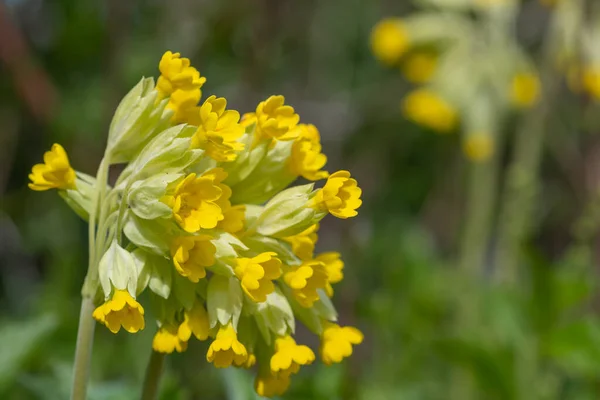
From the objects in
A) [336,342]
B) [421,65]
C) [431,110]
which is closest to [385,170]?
[421,65]

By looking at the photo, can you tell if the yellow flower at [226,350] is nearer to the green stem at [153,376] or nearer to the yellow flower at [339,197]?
the green stem at [153,376]

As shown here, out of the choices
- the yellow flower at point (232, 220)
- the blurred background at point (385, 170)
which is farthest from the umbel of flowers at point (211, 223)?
the blurred background at point (385, 170)

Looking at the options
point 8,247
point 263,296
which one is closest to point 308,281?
point 263,296

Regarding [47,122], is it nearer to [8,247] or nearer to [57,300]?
[8,247]

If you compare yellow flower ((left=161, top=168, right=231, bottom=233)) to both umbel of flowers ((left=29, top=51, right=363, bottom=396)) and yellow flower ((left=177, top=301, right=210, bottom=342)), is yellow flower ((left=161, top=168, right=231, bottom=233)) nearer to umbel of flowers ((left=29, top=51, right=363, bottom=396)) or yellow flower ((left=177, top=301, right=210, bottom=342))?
umbel of flowers ((left=29, top=51, right=363, bottom=396))

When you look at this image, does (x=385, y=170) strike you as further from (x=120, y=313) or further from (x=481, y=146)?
(x=120, y=313)

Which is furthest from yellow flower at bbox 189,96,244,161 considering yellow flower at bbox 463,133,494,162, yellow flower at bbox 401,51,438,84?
yellow flower at bbox 401,51,438,84
